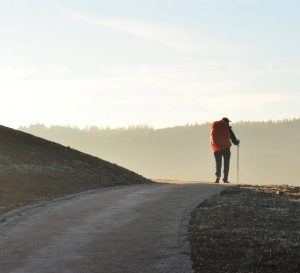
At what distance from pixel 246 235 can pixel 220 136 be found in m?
16.0

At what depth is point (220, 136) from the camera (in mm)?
28578

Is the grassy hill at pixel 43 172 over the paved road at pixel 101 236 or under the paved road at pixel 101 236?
over

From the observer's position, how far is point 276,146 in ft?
464

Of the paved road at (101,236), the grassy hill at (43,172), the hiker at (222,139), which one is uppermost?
the hiker at (222,139)

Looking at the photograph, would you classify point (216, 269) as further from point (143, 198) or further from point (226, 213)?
point (143, 198)

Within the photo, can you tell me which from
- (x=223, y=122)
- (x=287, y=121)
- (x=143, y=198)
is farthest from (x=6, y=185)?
(x=287, y=121)

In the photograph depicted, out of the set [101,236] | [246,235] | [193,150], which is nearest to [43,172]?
[101,236]

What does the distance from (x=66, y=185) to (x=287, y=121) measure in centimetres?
13445

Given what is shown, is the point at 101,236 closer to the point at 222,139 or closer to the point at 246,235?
the point at 246,235

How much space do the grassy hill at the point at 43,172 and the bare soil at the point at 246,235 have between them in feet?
18.7

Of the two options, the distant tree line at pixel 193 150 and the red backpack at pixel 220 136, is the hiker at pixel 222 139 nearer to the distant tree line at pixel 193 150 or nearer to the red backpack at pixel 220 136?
the red backpack at pixel 220 136

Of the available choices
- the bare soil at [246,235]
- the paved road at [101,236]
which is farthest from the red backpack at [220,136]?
the paved road at [101,236]

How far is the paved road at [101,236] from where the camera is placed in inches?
413

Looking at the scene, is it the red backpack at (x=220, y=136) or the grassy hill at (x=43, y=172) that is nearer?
the grassy hill at (x=43, y=172)
